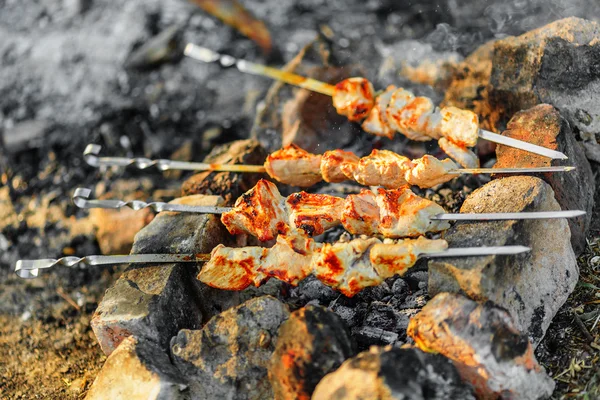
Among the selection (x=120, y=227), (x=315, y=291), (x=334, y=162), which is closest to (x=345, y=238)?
(x=315, y=291)

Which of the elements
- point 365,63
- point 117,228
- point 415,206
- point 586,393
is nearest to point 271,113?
point 365,63

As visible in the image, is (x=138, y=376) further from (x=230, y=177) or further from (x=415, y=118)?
(x=415, y=118)

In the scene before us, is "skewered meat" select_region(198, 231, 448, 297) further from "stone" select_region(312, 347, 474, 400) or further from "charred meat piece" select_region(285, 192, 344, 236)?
"stone" select_region(312, 347, 474, 400)

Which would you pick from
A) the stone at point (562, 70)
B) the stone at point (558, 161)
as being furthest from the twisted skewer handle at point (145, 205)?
the stone at point (562, 70)

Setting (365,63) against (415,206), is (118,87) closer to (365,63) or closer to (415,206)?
(365,63)

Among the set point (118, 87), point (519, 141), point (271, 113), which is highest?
point (519, 141)

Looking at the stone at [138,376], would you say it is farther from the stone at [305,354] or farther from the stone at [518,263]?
the stone at [518,263]
